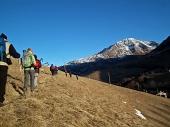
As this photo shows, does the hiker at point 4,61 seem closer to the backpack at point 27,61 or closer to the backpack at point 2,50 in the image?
the backpack at point 2,50

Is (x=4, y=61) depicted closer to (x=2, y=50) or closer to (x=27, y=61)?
(x=2, y=50)

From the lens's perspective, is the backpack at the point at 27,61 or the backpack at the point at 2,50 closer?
the backpack at the point at 2,50

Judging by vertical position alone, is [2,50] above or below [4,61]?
above

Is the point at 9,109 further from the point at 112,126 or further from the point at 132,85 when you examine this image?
the point at 132,85

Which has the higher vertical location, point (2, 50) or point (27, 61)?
point (2, 50)

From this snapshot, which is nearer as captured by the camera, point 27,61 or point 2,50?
point 2,50

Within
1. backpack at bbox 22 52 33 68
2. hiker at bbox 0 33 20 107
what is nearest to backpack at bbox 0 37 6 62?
hiker at bbox 0 33 20 107

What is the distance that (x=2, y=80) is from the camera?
21.2ft

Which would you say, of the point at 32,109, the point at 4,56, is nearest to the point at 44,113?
the point at 32,109

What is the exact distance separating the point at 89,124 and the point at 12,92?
5.60 metres

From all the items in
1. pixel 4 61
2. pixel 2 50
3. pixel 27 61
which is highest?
pixel 2 50

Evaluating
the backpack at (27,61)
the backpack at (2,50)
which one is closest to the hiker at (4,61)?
the backpack at (2,50)

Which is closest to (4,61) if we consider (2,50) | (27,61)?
(2,50)

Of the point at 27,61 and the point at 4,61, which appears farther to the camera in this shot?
the point at 27,61
